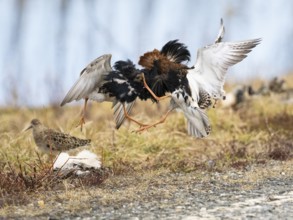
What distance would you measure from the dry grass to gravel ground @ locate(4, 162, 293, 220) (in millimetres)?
317

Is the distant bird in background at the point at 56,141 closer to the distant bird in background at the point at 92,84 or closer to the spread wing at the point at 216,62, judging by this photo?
the distant bird in background at the point at 92,84

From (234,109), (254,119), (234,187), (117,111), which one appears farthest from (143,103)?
(234,187)

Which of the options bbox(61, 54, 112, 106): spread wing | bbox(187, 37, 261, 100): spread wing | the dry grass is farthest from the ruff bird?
the dry grass

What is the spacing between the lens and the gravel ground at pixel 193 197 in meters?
4.91

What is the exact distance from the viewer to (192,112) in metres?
6.54

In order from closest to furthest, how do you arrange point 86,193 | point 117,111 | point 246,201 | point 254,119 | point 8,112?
point 246,201 < point 86,193 < point 117,111 < point 254,119 < point 8,112

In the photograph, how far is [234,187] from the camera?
5.98m

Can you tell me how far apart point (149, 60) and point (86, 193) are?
1.45 meters

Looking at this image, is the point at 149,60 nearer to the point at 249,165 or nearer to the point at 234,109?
the point at 249,165

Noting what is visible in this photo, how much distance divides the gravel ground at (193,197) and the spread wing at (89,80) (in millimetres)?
844

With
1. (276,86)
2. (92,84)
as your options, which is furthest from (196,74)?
(276,86)

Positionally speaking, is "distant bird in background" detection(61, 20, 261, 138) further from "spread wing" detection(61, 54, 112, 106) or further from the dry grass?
the dry grass

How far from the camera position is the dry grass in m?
6.07

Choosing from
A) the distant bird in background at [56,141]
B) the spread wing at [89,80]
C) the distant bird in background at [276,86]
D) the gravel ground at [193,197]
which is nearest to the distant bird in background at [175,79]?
the spread wing at [89,80]
